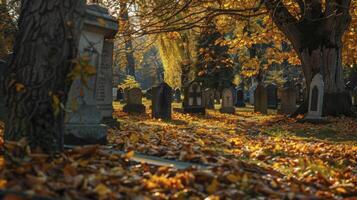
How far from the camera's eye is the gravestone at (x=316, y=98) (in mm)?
14969

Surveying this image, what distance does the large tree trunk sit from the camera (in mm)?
4648

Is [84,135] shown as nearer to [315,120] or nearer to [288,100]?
[315,120]

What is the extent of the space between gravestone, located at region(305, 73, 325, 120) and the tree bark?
3.95 ft

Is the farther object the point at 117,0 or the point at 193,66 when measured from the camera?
the point at 193,66

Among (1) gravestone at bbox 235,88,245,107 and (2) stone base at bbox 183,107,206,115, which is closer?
(2) stone base at bbox 183,107,206,115

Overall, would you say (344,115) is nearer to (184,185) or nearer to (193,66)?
(184,185)

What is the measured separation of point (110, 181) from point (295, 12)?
51.4 ft

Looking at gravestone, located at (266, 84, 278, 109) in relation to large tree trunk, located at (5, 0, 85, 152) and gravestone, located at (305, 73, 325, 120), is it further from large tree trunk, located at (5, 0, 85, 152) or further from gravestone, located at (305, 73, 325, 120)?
large tree trunk, located at (5, 0, 85, 152)

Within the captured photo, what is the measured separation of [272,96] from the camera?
90.3 feet

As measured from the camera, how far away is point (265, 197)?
4.28 m

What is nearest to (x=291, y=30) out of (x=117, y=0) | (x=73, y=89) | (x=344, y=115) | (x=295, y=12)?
(x=295, y=12)

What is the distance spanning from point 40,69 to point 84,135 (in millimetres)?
2671

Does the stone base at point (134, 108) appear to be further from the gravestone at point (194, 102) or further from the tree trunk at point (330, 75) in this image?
the tree trunk at point (330, 75)

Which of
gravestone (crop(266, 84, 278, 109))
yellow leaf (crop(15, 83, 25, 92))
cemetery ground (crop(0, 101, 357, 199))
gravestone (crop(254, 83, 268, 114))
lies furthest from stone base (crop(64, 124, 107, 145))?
gravestone (crop(266, 84, 278, 109))
